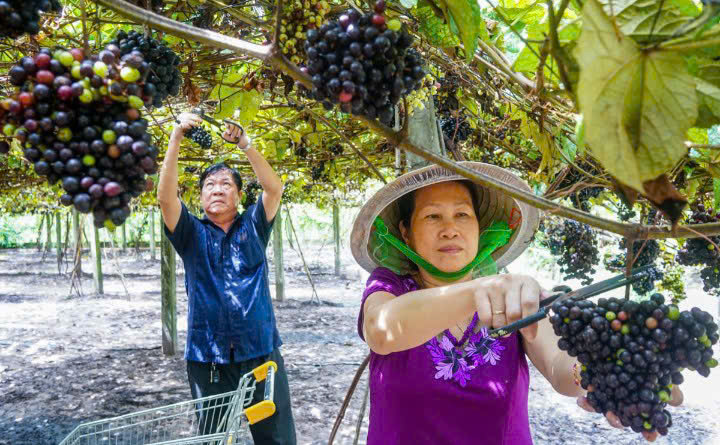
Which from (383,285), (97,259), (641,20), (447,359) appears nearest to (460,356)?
(447,359)

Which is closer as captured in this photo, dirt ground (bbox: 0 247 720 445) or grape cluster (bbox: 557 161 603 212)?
grape cluster (bbox: 557 161 603 212)

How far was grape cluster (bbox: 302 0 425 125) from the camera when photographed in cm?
79

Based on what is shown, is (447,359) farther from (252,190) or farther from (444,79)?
(252,190)

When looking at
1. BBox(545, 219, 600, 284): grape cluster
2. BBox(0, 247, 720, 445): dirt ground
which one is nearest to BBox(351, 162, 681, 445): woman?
BBox(545, 219, 600, 284): grape cluster

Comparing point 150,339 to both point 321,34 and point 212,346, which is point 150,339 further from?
point 321,34

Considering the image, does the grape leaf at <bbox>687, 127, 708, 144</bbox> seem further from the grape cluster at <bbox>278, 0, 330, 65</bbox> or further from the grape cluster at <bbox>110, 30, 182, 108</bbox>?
the grape cluster at <bbox>110, 30, 182, 108</bbox>

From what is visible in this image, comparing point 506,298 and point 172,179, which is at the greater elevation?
point 172,179

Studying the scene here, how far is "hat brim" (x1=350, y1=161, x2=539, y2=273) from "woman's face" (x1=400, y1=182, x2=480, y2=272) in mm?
61

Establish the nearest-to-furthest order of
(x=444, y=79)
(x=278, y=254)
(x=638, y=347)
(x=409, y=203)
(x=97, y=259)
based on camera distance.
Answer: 1. (x=638, y=347)
2. (x=409, y=203)
3. (x=444, y=79)
4. (x=278, y=254)
5. (x=97, y=259)

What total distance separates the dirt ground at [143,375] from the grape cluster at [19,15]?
13.3ft

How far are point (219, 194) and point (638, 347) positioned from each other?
104 inches

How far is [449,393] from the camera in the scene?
1.63 m

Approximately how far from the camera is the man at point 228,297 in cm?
296

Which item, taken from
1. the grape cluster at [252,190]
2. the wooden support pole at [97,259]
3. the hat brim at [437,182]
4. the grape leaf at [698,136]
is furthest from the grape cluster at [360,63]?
the wooden support pole at [97,259]
